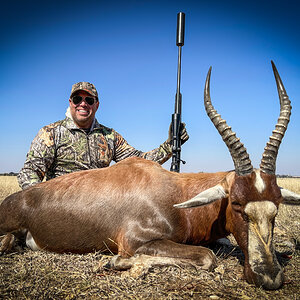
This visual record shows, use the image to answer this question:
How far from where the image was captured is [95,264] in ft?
12.8

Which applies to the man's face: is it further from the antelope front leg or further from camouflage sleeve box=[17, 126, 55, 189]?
the antelope front leg

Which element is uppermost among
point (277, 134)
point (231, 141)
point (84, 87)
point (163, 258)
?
point (84, 87)

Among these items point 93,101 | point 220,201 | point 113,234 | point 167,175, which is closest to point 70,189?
point 113,234

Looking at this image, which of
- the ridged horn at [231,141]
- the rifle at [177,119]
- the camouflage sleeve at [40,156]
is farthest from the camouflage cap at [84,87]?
the ridged horn at [231,141]

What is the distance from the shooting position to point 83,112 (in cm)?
701

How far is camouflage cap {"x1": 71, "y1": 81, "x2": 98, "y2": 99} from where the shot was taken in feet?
23.3

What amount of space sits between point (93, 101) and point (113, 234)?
407cm

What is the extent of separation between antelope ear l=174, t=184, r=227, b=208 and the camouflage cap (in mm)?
4576

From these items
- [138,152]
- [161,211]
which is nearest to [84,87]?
[138,152]

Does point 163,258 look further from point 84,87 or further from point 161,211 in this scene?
point 84,87

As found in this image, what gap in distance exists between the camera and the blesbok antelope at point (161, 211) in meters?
3.30

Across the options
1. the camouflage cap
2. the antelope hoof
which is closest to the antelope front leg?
the antelope hoof

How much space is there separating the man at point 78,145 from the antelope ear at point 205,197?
2.89 metres

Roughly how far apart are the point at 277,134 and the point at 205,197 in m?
1.20
